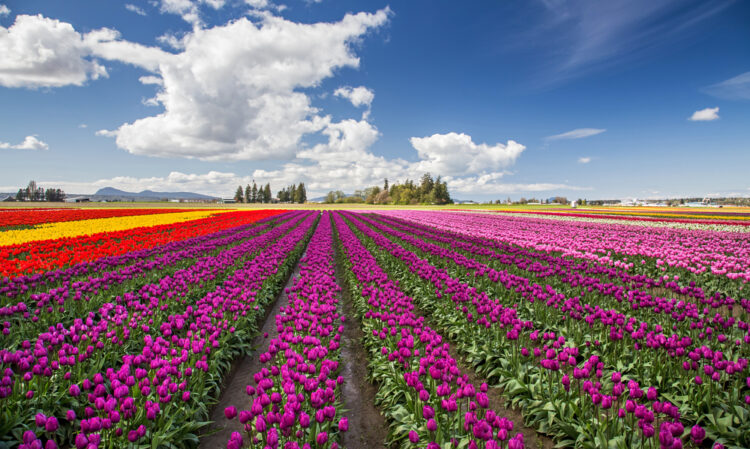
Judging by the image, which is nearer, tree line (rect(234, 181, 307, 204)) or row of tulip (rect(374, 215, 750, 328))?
row of tulip (rect(374, 215, 750, 328))

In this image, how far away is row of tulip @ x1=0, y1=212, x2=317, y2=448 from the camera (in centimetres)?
322

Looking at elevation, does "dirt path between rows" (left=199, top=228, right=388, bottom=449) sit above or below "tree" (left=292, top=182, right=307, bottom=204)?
below

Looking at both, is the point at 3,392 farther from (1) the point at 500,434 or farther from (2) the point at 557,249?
(2) the point at 557,249

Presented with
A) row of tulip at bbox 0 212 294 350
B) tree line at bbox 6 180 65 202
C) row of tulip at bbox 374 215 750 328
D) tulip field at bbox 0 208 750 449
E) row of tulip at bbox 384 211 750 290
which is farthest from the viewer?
tree line at bbox 6 180 65 202

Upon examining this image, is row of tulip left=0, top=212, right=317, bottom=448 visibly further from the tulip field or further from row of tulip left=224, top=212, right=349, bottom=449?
row of tulip left=224, top=212, right=349, bottom=449

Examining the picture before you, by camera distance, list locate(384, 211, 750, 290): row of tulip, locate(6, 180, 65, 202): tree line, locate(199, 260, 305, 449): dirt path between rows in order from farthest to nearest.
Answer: locate(6, 180, 65, 202): tree line
locate(384, 211, 750, 290): row of tulip
locate(199, 260, 305, 449): dirt path between rows

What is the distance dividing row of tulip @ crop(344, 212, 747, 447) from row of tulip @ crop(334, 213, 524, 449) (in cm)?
55

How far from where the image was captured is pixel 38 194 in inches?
4439

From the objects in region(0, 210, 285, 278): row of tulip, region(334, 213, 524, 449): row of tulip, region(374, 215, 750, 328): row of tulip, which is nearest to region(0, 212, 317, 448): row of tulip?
region(334, 213, 524, 449): row of tulip

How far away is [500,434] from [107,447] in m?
3.60

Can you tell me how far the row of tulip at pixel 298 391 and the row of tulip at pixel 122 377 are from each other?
729mm

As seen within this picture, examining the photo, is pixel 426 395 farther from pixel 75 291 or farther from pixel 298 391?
pixel 75 291

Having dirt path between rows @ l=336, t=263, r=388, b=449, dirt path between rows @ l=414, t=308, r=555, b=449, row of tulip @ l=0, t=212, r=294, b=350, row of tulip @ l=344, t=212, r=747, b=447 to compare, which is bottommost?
dirt path between rows @ l=336, t=263, r=388, b=449

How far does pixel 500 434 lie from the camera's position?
108 inches
